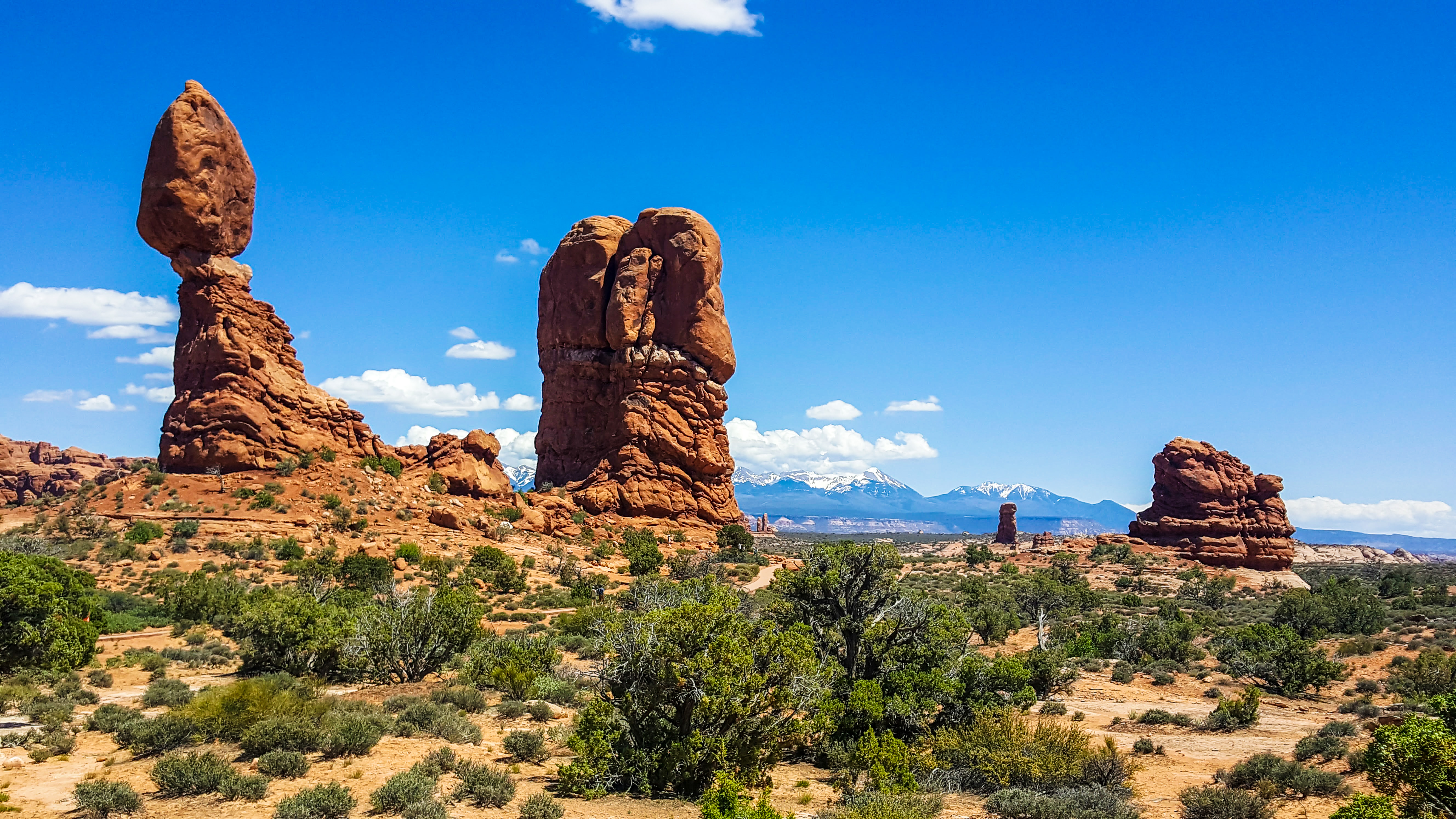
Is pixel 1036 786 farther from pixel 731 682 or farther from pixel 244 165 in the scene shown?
pixel 244 165

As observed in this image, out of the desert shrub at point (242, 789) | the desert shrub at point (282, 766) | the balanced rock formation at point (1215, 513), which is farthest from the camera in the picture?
the balanced rock formation at point (1215, 513)

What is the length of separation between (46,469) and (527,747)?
83.6 metres

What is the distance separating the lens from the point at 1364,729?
1703cm

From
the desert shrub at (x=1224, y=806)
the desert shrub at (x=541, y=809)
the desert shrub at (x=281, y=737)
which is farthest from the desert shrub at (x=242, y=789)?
the desert shrub at (x=1224, y=806)

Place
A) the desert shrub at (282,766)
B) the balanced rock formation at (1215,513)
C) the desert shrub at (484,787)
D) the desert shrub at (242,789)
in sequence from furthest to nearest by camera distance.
Result: the balanced rock formation at (1215,513), the desert shrub at (282,766), the desert shrub at (484,787), the desert shrub at (242,789)

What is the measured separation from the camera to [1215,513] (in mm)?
63094

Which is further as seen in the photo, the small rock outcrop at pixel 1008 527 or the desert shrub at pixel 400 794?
the small rock outcrop at pixel 1008 527

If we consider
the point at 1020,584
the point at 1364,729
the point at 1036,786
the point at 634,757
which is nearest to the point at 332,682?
the point at 634,757

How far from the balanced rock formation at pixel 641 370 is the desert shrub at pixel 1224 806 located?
1571 inches

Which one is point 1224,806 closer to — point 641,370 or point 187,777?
point 187,777

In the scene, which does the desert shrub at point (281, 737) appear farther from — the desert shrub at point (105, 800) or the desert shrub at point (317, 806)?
the desert shrub at point (317, 806)

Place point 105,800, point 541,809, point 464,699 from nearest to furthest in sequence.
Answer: point 105,800 → point 541,809 → point 464,699

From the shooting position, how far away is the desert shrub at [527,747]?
1379 cm

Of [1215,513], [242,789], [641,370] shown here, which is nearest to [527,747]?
[242,789]
